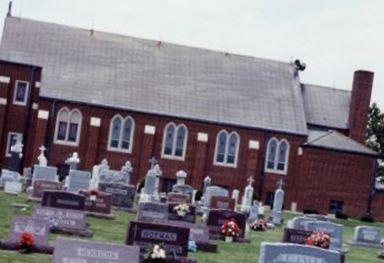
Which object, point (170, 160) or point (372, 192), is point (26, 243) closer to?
point (170, 160)

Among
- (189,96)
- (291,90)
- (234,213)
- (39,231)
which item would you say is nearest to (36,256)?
(39,231)

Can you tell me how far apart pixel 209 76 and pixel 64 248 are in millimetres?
41936

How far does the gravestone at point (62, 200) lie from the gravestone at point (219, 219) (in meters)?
4.21

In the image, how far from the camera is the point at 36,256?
16734 millimetres

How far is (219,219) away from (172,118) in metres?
26.8

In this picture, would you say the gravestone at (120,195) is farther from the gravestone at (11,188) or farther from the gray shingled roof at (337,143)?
the gray shingled roof at (337,143)

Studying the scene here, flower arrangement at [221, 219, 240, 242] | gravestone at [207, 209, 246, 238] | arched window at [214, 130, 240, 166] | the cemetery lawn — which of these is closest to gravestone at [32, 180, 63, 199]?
the cemetery lawn

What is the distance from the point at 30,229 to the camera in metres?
17.4

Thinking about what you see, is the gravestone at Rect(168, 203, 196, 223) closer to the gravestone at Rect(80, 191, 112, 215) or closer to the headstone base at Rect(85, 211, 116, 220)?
the headstone base at Rect(85, 211, 116, 220)

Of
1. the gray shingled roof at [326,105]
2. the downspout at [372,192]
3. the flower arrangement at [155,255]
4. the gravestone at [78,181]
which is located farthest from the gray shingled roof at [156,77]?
the flower arrangement at [155,255]

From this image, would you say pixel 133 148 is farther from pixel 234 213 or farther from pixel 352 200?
pixel 234 213

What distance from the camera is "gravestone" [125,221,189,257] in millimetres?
16688

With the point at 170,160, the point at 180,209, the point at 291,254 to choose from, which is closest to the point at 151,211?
the point at 180,209

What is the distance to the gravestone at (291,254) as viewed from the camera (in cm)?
1366
